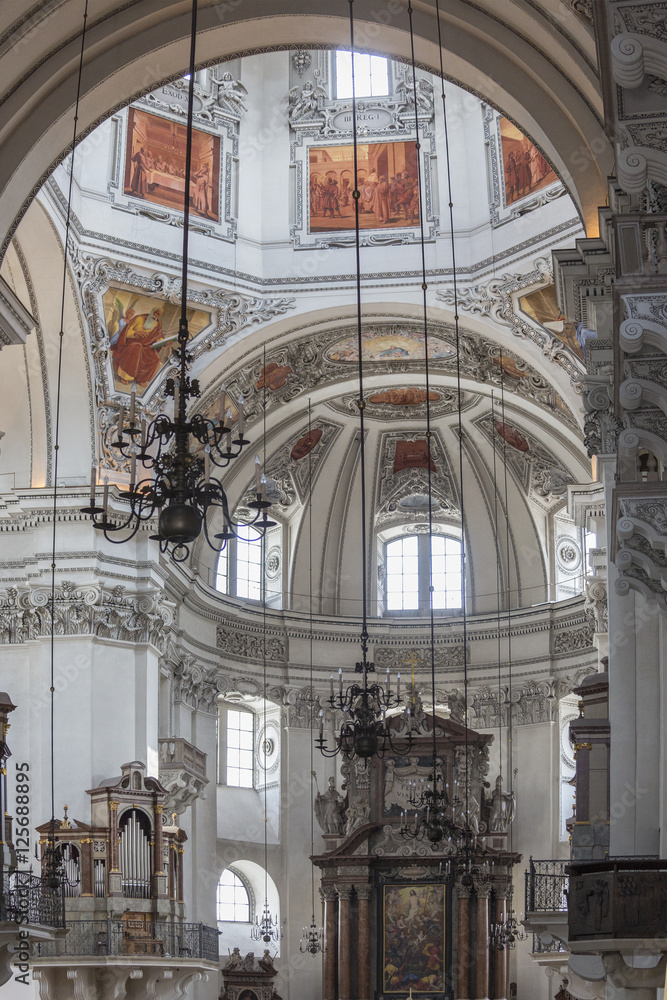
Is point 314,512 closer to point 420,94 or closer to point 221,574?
point 221,574

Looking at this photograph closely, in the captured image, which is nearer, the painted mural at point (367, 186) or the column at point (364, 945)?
the painted mural at point (367, 186)

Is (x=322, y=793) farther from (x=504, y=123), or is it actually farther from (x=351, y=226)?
(x=504, y=123)

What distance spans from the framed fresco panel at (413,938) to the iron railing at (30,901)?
7325mm

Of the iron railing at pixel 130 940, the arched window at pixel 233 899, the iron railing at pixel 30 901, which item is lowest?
the arched window at pixel 233 899

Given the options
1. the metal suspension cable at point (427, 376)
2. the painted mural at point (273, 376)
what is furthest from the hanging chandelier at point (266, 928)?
the painted mural at point (273, 376)

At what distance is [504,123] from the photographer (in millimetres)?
21344

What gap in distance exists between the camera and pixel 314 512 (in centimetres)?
2817

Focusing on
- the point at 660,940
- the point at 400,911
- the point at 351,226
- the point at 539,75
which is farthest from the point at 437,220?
the point at 660,940

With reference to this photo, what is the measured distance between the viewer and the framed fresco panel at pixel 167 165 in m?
21.5

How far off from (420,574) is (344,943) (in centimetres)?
788

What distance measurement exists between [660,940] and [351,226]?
14.7 metres

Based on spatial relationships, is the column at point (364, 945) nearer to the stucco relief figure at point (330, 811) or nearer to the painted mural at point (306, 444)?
the stucco relief figure at point (330, 811)

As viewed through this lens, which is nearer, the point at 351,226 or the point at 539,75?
the point at 539,75

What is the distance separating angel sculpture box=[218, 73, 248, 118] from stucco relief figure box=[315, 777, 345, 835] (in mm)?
11153
